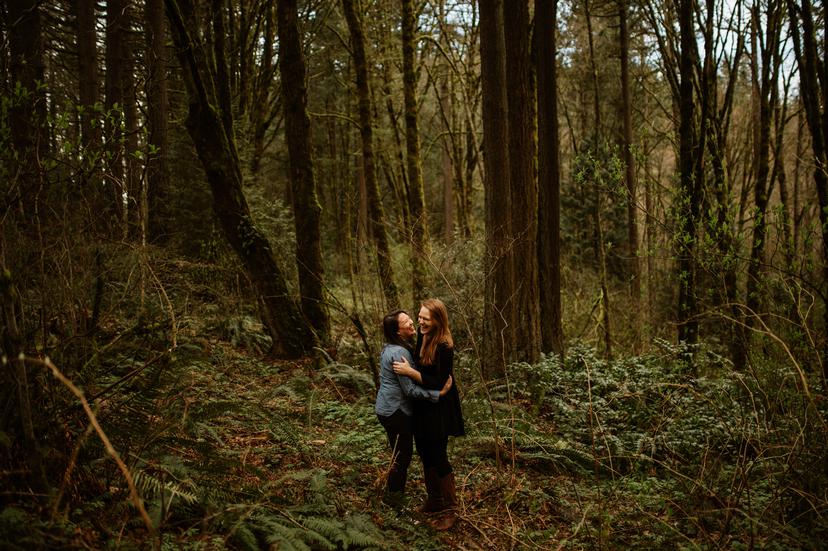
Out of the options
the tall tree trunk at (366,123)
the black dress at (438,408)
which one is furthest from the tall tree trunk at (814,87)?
the tall tree trunk at (366,123)

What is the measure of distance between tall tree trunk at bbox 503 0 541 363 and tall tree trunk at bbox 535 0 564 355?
313 millimetres

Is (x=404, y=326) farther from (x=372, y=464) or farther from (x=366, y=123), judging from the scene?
(x=366, y=123)

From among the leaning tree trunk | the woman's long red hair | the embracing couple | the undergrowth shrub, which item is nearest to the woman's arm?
the embracing couple

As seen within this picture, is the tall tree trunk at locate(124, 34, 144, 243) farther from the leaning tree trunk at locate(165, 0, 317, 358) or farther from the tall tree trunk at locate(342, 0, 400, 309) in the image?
the tall tree trunk at locate(342, 0, 400, 309)

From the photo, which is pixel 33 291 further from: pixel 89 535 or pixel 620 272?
pixel 620 272

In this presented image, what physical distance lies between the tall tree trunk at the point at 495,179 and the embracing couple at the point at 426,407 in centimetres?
353

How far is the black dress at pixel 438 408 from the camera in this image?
4.80 metres

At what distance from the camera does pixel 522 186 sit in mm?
8922

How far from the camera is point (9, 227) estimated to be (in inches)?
162

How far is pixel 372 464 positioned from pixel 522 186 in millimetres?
5187

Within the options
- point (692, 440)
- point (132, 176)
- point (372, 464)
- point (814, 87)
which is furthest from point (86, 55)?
point (692, 440)

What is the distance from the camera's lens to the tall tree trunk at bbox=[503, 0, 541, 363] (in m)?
8.79

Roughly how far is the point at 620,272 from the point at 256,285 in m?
16.3

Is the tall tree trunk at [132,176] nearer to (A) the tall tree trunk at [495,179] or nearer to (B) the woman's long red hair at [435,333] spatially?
(B) the woman's long red hair at [435,333]
